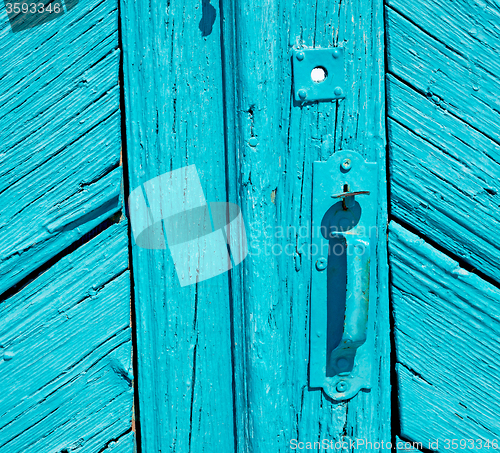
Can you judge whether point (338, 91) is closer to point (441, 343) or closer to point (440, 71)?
point (440, 71)

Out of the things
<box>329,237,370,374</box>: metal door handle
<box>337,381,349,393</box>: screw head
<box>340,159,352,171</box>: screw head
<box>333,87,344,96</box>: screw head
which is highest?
<box>333,87,344,96</box>: screw head

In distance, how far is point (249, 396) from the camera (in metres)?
0.83

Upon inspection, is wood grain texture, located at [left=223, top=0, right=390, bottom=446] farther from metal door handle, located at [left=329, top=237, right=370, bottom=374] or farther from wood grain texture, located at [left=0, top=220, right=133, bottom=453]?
wood grain texture, located at [left=0, top=220, right=133, bottom=453]

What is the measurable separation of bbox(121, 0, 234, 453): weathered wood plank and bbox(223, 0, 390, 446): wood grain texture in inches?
1.6

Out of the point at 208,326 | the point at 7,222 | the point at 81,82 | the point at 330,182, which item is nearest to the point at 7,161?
the point at 7,222

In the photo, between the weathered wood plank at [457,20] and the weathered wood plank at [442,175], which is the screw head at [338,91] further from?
the weathered wood plank at [457,20]

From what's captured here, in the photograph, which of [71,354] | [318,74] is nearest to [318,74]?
[318,74]

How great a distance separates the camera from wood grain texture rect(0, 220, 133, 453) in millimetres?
841

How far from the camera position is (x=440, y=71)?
0.81 meters

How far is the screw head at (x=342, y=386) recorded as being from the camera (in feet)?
2.72

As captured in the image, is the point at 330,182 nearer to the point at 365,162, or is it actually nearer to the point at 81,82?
the point at 365,162

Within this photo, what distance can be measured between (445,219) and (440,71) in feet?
1.02

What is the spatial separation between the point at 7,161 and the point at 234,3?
583 millimetres

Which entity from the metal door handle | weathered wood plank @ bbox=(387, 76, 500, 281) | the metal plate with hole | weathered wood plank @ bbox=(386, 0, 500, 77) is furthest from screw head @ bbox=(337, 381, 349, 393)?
weathered wood plank @ bbox=(386, 0, 500, 77)
